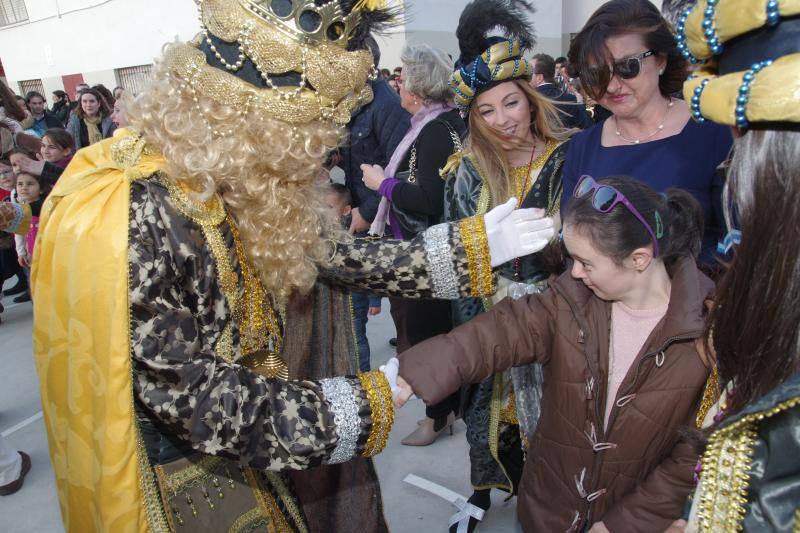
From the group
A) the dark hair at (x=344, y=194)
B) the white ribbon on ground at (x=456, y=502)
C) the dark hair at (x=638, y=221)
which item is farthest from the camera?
the dark hair at (x=344, y=194)

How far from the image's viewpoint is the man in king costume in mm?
1238

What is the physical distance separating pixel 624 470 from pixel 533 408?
2.04 feet

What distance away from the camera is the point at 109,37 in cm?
1662

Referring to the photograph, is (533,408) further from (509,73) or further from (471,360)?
(509,73)

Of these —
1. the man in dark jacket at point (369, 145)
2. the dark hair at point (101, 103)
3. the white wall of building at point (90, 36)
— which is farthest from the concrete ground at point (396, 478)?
the white wall of building at point (90, 36)

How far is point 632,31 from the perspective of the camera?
6.40ft

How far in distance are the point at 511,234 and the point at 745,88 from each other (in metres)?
1.01

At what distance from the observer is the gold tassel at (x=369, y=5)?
144cm

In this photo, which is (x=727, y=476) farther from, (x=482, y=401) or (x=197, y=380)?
(x=482, y=401)

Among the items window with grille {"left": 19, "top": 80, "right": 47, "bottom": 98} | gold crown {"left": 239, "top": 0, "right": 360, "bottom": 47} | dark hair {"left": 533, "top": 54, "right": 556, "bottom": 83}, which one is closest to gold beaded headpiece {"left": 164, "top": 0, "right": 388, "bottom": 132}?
gold crown {"left": 239, "top": 0, "right": 360, "bottom": 47}

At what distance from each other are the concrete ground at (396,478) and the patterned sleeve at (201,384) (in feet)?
5.19

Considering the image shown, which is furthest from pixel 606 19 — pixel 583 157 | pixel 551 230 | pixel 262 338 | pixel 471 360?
pixel 262 338

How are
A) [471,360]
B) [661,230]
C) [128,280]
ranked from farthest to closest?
[471,360] → [661,230] → [128,280]

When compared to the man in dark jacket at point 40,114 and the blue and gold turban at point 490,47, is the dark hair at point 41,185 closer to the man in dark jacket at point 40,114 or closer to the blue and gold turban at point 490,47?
the blue and gold turban at point 490,47
